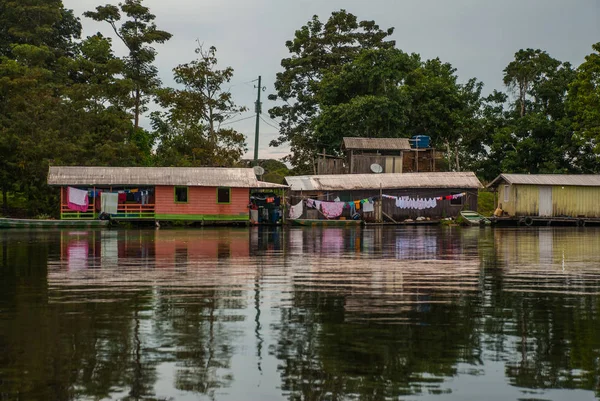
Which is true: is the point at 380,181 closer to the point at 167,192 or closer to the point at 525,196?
the point at 525,196

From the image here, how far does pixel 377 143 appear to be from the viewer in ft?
186

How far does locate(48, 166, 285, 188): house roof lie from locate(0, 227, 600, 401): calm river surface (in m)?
28.5

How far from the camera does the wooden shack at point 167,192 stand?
4556 centimetres

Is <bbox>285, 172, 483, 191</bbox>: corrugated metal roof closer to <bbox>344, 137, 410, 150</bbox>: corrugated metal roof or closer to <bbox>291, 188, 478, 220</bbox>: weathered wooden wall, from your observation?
<bbox>291, 188, 478, 220</bbox>: weathered wooden wall

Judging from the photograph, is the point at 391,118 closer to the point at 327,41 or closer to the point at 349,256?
the point at 327,41

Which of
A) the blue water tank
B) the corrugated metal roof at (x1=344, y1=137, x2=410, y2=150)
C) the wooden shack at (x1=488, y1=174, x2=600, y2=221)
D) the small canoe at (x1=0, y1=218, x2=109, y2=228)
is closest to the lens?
the small canoe at (x1=0, y1=218, x2=109, y2=228)

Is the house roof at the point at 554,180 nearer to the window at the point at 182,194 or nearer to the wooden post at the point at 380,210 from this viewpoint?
the wooden post at the point at 380,210

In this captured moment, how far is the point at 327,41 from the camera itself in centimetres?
6962

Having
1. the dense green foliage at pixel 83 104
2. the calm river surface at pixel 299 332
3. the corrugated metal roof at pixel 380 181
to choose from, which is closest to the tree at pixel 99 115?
the dense green foliage at pixel 83 104

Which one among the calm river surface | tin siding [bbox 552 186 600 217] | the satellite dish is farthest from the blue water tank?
the calm river surface

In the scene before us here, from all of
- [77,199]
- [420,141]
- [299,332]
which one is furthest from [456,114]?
[299,332]

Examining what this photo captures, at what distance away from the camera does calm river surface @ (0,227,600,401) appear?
6.88 metres

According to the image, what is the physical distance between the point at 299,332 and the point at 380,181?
43187mm

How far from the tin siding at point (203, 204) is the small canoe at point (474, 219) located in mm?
14416
